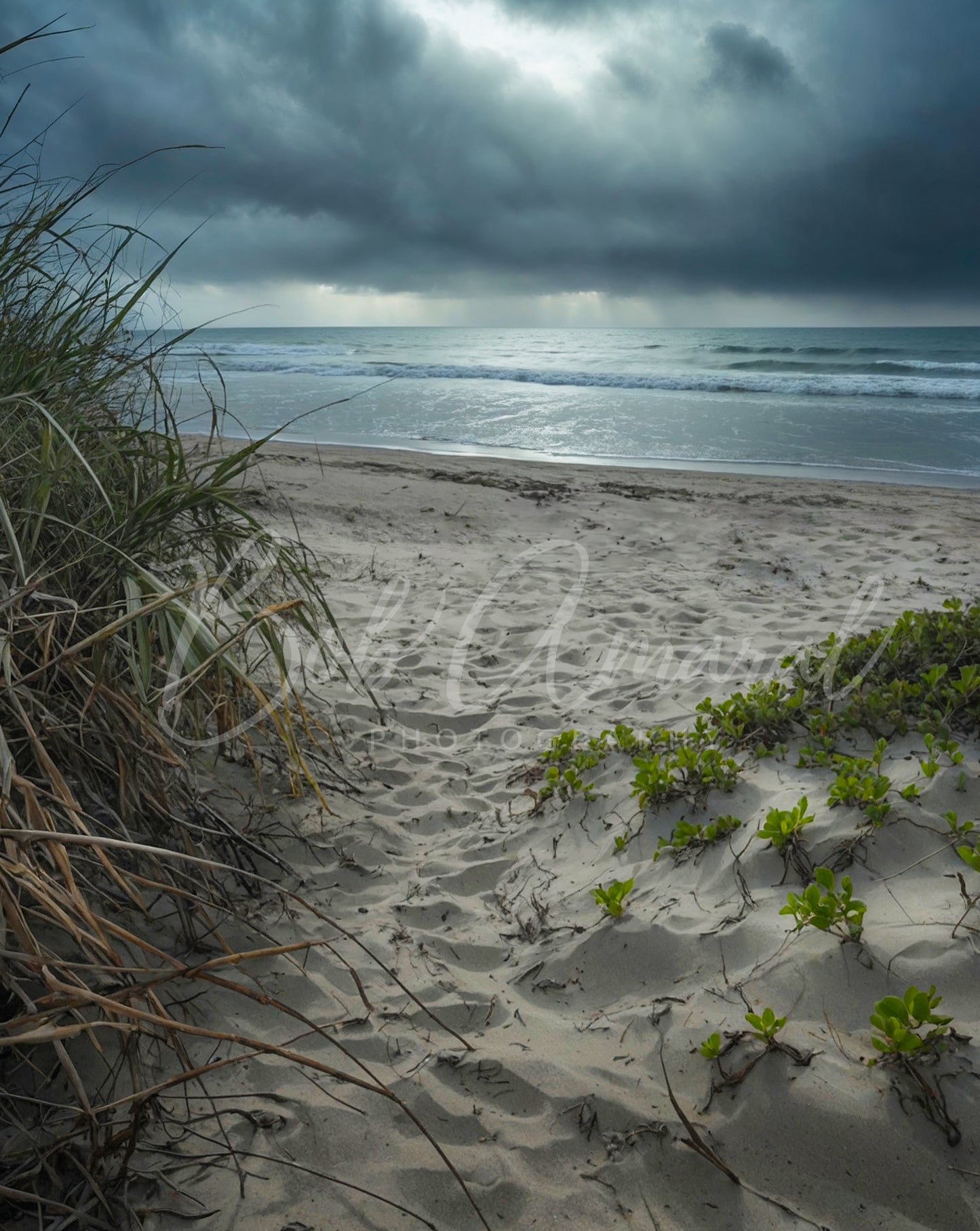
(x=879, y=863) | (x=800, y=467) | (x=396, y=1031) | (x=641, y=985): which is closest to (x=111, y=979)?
(x=396, y=1031)

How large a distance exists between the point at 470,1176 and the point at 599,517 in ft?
21.2

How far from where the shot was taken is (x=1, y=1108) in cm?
143

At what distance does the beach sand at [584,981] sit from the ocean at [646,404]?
1541 mm

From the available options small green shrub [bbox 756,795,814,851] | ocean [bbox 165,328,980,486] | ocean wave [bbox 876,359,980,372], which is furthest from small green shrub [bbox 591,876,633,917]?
ocean wave [bbox 876,359,980,372]

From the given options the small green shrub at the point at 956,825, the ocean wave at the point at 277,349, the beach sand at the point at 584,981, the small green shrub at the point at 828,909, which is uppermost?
the ocean wave at the point at 277,349

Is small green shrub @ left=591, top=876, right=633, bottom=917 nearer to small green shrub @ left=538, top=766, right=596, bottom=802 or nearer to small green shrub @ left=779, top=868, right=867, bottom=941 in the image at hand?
small green shrub @ left=779, top=868, right=867, bottom=941

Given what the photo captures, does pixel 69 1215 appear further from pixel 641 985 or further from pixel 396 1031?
pixel 641 985

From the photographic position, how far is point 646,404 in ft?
59.6

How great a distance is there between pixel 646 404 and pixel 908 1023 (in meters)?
17.7

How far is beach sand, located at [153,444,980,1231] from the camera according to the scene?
155 centimetres

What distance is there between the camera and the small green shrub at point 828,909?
1902 mm

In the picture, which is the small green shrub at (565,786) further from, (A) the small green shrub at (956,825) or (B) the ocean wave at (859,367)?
(B) the ocean wave at (859,367)

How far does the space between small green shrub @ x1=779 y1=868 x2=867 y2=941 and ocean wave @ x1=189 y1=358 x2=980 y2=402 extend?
1812cm

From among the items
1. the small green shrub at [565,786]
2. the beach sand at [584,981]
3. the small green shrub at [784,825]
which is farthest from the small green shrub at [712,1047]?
the small green shrub at [565,786]
